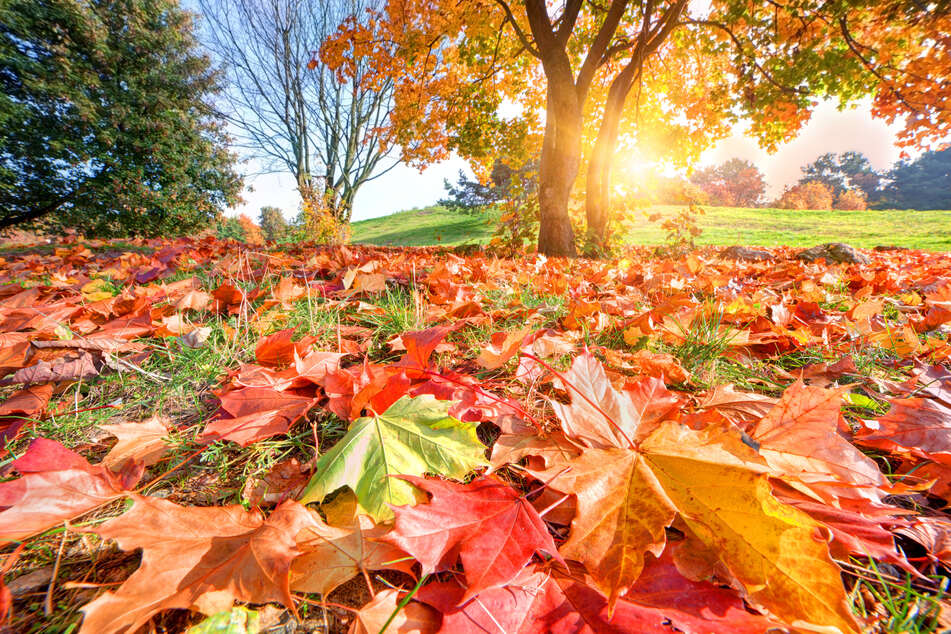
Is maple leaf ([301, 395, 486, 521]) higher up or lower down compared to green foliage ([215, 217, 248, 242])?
lower down

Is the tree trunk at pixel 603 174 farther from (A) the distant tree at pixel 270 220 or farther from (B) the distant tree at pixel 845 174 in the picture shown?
(B) the distant tree at pixel 845 174

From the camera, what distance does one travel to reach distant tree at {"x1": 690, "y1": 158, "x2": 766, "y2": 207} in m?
33.3

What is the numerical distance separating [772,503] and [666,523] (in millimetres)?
112

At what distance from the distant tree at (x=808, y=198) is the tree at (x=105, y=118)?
37.8 m

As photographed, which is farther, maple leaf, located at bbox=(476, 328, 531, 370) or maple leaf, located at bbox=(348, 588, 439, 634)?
maple leaf, located at bbox=(476, 328, 531, 370)

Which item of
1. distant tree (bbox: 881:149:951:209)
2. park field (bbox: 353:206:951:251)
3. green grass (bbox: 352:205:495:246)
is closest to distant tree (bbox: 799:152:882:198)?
distant tree (bbox: 881:149:951:209)

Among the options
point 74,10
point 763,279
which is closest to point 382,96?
point 74,10

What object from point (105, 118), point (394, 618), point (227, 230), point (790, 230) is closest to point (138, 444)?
point (394, 618)

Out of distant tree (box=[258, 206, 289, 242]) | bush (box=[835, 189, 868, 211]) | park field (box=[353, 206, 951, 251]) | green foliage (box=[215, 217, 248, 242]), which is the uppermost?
distant tree (box=[258, 206, 289, 242])

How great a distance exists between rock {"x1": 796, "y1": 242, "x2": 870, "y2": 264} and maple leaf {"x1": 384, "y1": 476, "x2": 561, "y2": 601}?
5373mm

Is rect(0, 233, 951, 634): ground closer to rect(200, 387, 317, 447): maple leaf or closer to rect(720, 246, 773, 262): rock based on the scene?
rect(200, 387, 317, 447): maple leaf

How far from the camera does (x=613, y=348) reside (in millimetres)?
1106

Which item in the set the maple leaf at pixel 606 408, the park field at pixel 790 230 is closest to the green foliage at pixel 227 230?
the park field at pixel 790 230

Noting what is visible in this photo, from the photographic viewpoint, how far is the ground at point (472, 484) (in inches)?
15.1
